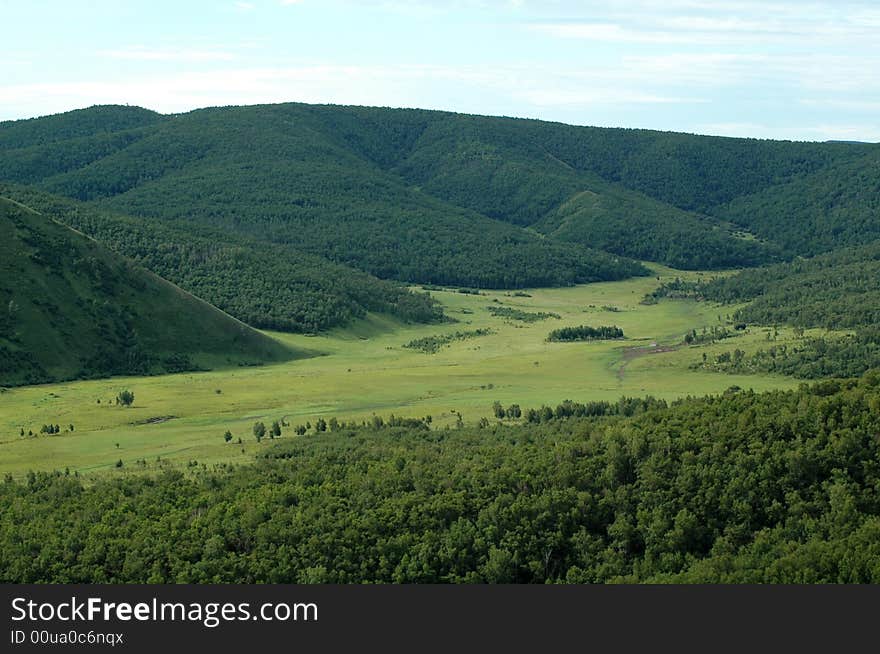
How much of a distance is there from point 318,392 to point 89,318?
39.4 metres

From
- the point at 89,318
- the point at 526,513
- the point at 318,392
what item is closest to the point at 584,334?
the point at 318,392

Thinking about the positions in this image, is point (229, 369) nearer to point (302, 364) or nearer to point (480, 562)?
point (302, 364)

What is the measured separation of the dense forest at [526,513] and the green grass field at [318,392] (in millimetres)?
16872

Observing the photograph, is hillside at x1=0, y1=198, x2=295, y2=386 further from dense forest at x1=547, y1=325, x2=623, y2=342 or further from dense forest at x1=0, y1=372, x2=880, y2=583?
dense forest at x1=0, y1=372, x2=880, y2=583

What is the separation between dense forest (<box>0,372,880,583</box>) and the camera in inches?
2472

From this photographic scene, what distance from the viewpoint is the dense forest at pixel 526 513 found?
206ft

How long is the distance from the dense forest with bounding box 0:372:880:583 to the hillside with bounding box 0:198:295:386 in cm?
6009

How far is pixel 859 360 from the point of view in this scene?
142 m

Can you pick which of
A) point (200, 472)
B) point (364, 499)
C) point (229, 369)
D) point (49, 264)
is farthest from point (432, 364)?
point (364, 499)

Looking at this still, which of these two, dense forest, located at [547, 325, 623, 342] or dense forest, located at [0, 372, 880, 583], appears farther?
dense forest, located at [547, 325, 623, 342]

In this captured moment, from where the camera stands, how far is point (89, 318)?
153 meters

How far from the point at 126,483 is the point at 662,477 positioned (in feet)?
129

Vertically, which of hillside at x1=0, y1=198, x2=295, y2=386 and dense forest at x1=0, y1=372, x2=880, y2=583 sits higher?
→ hillside at x1=0, y1=198, x2=295, y2=386

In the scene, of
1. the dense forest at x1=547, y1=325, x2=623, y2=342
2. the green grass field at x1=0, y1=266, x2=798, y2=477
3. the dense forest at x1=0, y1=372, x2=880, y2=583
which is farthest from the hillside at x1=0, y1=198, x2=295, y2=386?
the dense forest at x1=0, y1=372, x2=880, y2=583
